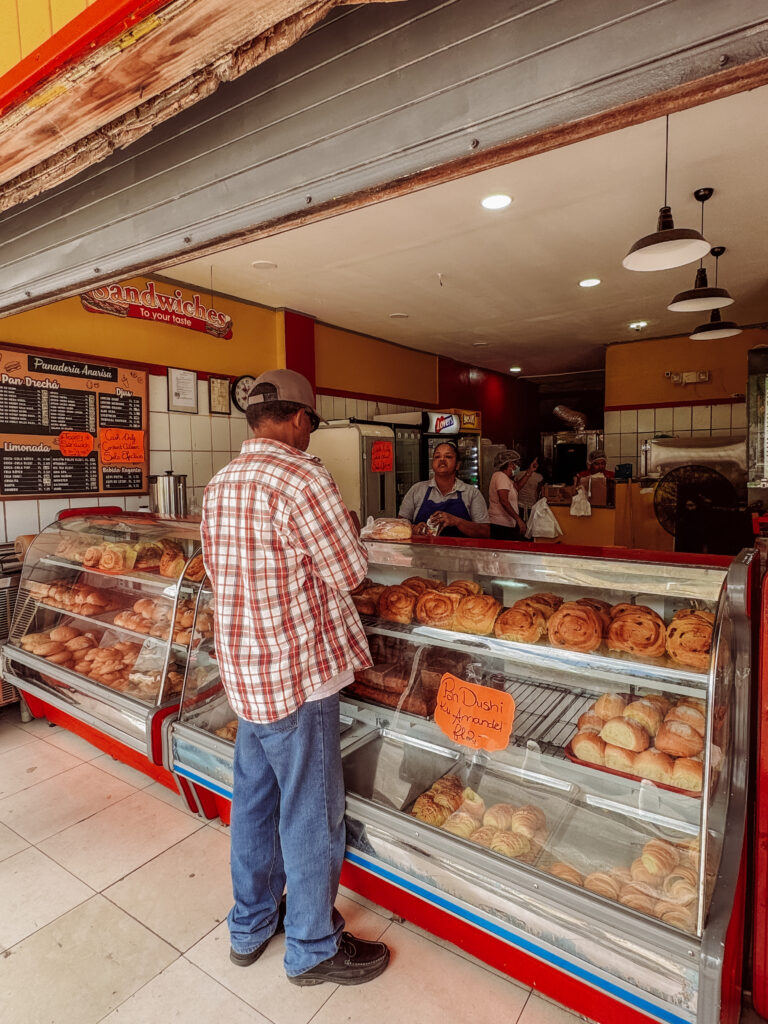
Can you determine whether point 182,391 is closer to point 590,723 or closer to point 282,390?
point 282,390

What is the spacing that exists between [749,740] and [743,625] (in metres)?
0.52

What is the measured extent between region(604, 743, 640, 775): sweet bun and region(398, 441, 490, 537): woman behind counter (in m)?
2.32

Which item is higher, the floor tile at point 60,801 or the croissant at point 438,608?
the croissant at point 438,608

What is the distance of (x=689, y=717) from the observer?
1804 mm

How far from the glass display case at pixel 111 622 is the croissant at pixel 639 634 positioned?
5.87 feet

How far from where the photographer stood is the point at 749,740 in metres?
1.88

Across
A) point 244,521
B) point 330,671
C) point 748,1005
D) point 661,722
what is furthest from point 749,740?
point 244,521

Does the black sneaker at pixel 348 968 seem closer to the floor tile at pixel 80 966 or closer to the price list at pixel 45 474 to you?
the floor tile at pixel 80 966

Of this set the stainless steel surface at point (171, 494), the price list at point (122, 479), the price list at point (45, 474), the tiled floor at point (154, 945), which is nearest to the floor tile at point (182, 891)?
the tiled floor at point (154, 945)

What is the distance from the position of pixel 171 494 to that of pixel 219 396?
54.7 inches

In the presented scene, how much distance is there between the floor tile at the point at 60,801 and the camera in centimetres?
295

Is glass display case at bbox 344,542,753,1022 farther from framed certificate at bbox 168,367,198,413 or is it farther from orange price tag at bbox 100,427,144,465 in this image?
framed certificate at bbox 168,367,198,413

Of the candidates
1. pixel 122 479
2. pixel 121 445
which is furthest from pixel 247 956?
pixel 121 445

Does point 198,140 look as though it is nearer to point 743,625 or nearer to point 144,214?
point 144,214
